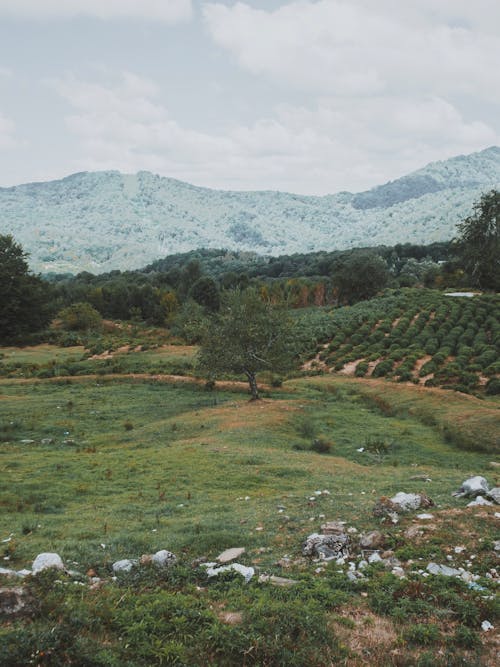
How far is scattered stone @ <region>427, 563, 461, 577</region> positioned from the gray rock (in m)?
5.69

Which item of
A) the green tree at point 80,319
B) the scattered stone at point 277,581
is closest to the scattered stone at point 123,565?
the scattered stone at point 277,581

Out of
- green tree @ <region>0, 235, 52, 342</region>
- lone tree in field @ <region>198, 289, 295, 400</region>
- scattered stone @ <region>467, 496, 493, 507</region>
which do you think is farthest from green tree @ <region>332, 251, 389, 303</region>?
scattered stone @ <region>467, 496, 493, 507</region>

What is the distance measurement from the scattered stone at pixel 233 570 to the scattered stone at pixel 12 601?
382cm

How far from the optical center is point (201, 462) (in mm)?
21828

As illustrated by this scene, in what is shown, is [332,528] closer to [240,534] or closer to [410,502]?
[240,534]

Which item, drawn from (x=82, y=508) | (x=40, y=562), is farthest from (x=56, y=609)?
(x=82, y=508)

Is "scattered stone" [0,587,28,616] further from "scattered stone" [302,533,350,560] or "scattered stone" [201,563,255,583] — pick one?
"scattered stone" [302,533,350,560]

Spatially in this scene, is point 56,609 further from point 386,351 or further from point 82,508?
point 386,351

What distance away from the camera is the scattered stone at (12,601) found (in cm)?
741

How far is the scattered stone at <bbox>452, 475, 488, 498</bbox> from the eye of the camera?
14.5 metres

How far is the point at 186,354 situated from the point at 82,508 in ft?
168

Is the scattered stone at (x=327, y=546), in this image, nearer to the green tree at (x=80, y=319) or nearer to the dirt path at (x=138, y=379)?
the dirt path at (x=138, y=379)

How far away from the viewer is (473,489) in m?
14.5

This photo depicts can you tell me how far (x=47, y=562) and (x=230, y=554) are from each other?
163 inches
